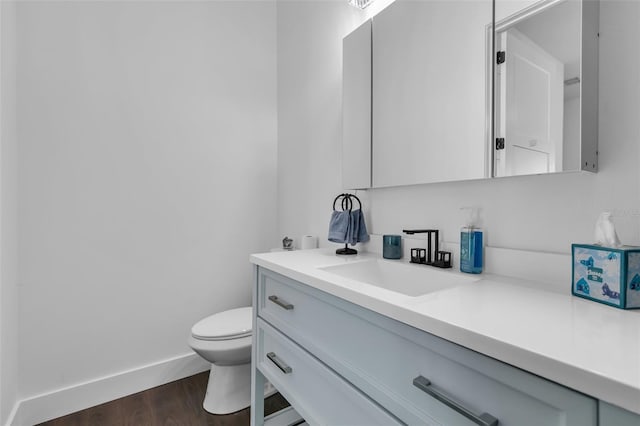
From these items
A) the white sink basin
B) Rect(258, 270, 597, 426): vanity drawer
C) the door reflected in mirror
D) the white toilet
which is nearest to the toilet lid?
the white toilet

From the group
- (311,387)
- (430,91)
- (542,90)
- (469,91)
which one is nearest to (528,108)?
(542,90)

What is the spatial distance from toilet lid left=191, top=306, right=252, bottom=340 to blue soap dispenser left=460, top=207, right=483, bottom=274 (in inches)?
44.9

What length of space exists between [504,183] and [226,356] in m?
1.45

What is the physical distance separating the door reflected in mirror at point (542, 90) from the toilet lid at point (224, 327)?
54.3 inches

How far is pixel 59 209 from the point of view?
159 cm

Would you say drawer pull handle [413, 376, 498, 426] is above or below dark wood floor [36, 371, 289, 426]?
above

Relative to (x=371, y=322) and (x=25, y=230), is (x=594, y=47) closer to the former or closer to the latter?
(x=371, y=322)

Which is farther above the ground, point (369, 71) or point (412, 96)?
→ point (369, 71)

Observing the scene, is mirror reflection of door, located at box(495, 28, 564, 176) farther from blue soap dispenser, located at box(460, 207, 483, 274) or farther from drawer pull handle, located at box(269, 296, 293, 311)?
drawer pull handle, located at box(269, 296, 293, 311)

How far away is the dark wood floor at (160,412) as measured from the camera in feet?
5.06

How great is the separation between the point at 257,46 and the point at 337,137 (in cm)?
111

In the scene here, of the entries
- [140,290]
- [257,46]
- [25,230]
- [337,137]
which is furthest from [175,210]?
[257,46]

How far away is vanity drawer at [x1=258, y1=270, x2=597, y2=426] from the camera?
0.47 meters

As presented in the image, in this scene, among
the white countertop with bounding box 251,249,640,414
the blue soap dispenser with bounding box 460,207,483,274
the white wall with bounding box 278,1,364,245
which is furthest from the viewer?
the white wall with bounding box 278,1,364,245
